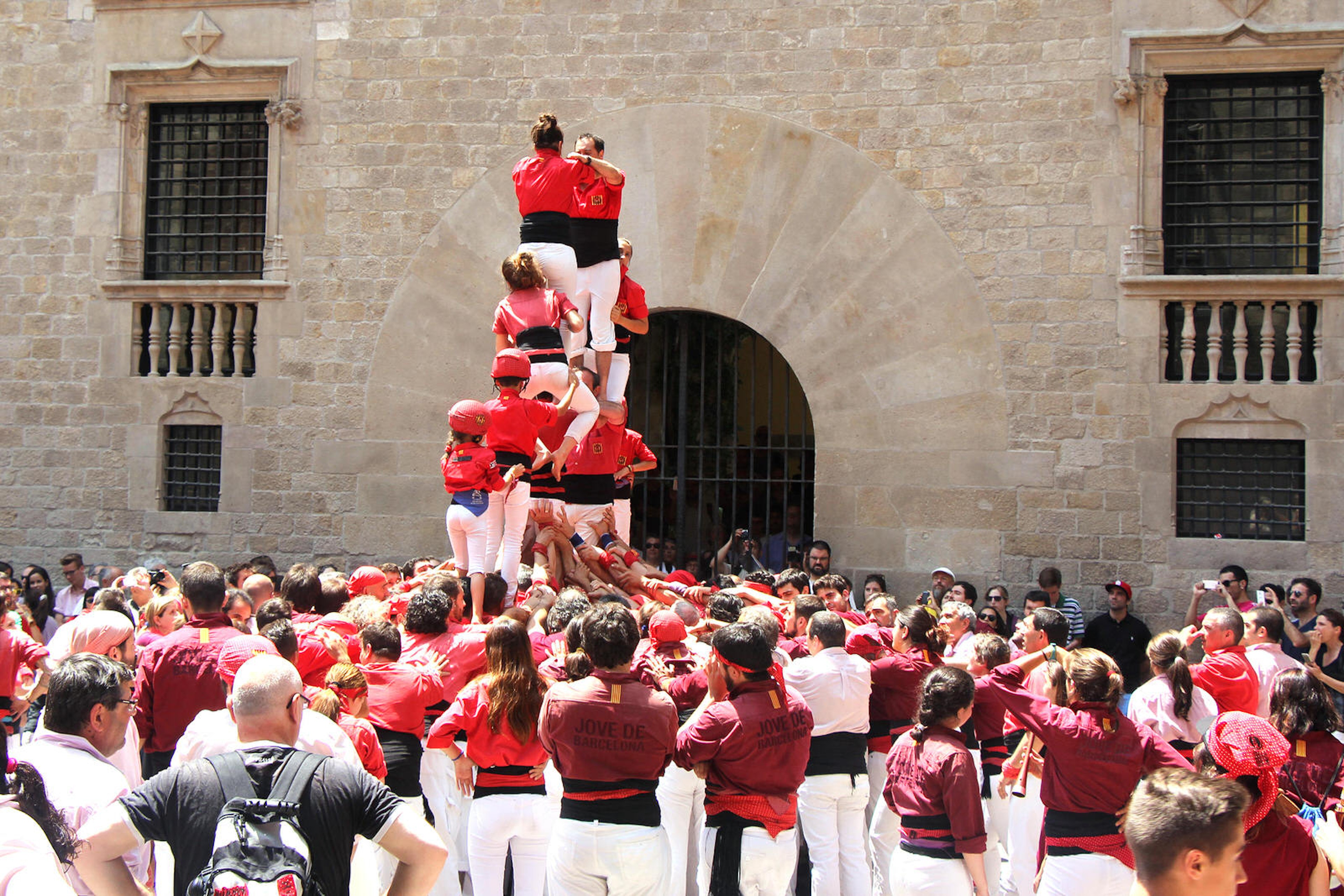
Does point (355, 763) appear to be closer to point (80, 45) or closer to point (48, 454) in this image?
point (48, 454)

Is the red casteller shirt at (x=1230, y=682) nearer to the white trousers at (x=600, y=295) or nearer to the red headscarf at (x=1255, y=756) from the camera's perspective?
the red headscarf at (x=1255, y=756)

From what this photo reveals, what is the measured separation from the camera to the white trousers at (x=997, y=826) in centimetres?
650

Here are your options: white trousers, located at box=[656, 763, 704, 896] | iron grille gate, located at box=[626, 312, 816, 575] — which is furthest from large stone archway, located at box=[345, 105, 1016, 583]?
white trousers, located at box=[656, 763, 704, 896]

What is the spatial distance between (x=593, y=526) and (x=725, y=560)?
3.19 m

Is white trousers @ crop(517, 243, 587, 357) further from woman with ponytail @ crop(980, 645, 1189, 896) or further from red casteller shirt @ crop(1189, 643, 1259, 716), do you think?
woman with ponytail @ crop(980, 645, 1189, 896)

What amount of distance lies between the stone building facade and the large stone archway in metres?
0.03

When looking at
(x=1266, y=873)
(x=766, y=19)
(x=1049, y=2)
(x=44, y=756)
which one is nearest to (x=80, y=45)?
(x=766, y=19)

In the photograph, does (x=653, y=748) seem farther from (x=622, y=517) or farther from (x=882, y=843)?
(x=622, y=517)

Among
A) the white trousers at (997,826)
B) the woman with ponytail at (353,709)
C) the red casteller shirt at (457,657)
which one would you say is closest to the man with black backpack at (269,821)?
the woman with ponytail at (353,709)

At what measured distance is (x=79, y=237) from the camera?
1389 cm

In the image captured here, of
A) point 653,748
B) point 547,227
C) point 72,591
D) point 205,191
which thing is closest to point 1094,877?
point 653,748

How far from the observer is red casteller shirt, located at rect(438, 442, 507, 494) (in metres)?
8.39

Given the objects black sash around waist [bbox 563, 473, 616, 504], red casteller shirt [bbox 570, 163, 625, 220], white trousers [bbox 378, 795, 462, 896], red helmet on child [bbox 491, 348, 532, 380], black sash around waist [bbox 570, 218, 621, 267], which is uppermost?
red casteller shirt [bbox 570, 163, 625, 220]

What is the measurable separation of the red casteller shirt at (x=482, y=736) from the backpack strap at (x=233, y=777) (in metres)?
2.07
